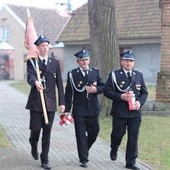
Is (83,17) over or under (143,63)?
over

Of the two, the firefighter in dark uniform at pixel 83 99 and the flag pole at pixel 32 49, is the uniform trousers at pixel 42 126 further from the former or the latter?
the firefighter in dark uniform at pixel 83 99

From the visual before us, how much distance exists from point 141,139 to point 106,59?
3.17 metres

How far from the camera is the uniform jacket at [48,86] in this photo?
738cm

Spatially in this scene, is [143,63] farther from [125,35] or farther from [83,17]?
[83,17]

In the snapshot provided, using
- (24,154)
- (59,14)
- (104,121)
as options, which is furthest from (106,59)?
(59,14)

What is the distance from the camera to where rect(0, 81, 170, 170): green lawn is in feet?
27.2

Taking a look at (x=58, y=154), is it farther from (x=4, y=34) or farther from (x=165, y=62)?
(x=4, y=34)

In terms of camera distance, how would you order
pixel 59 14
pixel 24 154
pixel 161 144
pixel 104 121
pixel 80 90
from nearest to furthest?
pixel 80 90, pixel 24 154, pixel 161 144, pixel 104 121, pixel 59 14

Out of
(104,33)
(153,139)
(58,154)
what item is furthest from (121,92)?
(104,33)

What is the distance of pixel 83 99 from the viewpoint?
302 inches

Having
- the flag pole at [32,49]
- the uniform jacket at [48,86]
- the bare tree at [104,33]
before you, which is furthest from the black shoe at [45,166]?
the bare tree at [104,33]

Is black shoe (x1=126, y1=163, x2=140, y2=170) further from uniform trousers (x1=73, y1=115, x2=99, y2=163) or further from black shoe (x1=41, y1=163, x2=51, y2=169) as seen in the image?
black shoe (x1=41, y1=163, x2=51, y2=169)

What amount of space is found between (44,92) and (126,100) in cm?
122

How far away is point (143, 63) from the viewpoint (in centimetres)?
2967
